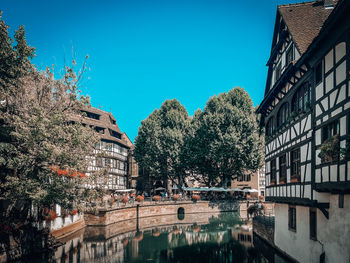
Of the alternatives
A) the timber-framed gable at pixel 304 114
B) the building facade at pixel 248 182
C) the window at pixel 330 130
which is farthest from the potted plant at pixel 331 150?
the building facade at pixel 248 182

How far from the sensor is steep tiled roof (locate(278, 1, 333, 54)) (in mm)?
16453

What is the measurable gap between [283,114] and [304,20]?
4936 mm

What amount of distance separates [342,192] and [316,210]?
106 inches

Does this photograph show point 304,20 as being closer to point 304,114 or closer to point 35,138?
Answer: point 304,114

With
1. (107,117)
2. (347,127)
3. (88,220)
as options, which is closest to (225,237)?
(88,220)

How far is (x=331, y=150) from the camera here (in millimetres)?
11664

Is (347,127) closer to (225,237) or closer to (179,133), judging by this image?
(225,237)

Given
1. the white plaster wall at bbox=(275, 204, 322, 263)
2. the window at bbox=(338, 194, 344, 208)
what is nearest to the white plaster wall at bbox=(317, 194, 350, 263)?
the window at bbox=(338, 194, 344, 208)

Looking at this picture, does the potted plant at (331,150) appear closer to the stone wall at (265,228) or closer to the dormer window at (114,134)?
the stone wall at (265,228)

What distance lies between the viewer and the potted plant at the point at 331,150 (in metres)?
11.5

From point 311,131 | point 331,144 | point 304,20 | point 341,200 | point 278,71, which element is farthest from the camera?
point 278,71

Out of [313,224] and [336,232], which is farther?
[313,224]

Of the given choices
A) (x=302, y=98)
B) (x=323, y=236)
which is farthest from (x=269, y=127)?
(x=323, y=236)

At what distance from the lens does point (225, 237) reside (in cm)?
2878
